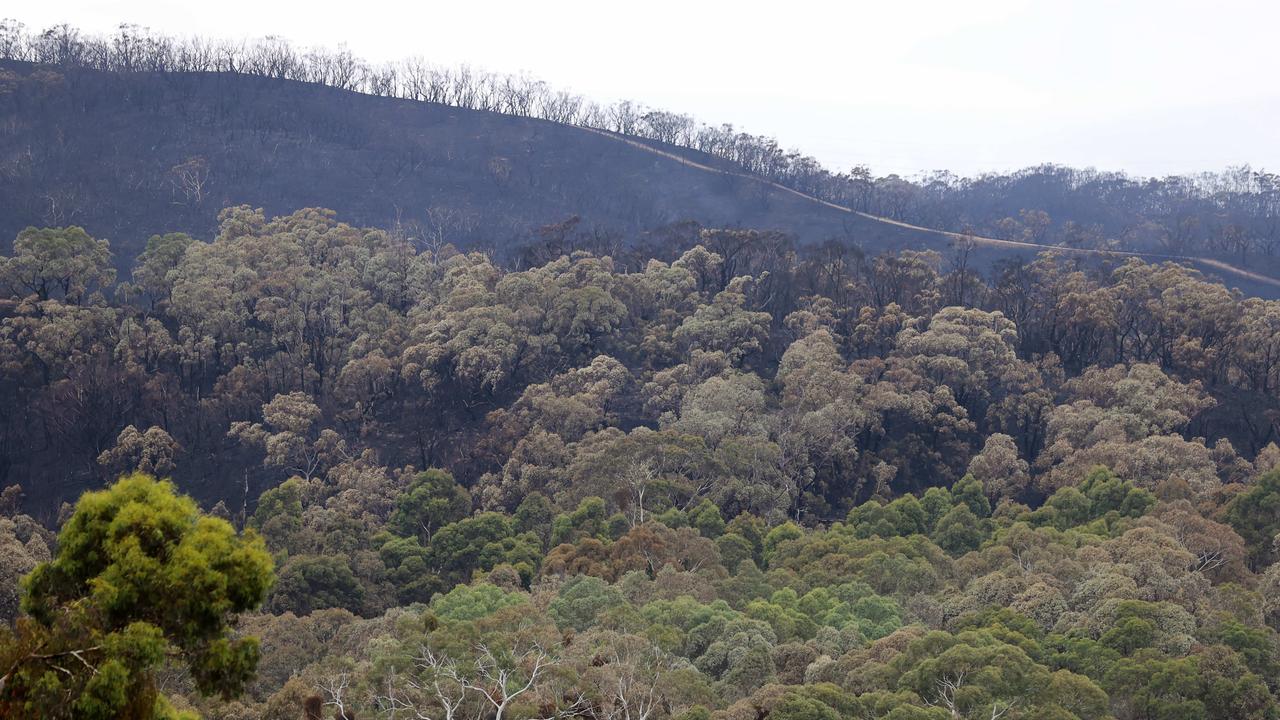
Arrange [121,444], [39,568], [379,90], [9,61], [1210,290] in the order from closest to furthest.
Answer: [39,568] → [121,444] → [1210,290] → [9,61] → [379,90]

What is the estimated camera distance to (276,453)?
159 ft

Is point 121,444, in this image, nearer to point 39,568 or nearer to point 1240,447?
point 39,568

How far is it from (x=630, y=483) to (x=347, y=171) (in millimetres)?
48948

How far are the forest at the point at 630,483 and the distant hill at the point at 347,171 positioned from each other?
292 inches

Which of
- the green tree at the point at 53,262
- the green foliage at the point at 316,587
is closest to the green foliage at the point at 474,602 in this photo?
the green foliage at the point at 316,587

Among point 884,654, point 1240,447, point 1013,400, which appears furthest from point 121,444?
point 1240,447

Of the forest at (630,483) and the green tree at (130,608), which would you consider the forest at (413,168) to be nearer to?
the forest at (630,483)

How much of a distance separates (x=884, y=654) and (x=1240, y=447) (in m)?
32.7

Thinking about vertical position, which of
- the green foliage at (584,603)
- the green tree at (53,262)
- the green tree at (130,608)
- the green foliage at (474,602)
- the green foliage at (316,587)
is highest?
the green tree at (130,608)

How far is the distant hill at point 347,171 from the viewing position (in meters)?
73.2

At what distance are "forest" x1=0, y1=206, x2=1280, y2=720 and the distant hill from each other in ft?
24.3

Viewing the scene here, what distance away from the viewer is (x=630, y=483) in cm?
4162

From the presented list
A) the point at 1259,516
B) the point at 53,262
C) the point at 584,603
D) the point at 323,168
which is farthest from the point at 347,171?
the point at 1259,516

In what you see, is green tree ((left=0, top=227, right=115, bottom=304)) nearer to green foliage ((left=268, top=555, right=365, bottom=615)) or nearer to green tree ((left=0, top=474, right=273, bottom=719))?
green foliage ((left=268, top=555, right=365, bottom=615))
